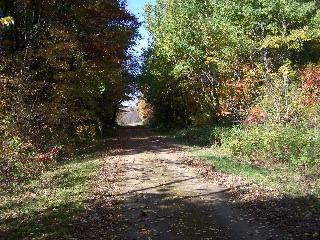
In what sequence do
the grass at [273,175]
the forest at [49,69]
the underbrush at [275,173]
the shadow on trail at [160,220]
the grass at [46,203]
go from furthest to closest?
the forest at [49,69]
the grass at [273,175]
the underbrush at [275,173]
the grass at [46,203]
the shadow on trail at [160,220]

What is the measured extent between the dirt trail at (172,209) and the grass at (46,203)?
0.70m

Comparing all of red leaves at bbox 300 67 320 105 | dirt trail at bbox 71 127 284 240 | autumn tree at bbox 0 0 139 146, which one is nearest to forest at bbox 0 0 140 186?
autumn tree at bbox 0 0 139 146

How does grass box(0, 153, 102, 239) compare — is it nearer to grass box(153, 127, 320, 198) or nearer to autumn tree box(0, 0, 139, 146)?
autumn tree box(0, 0, 139, 146)

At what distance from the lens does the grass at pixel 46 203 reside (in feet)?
20.5

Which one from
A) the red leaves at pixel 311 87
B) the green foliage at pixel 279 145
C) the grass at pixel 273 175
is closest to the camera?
the grass at pixel 273 175

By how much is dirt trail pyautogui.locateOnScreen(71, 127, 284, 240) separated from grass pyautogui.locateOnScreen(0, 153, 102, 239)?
27.6 inches

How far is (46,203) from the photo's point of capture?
8180 mm

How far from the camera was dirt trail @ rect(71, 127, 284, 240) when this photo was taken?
625 cm

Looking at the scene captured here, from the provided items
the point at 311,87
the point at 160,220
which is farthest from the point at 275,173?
the point at 311,87

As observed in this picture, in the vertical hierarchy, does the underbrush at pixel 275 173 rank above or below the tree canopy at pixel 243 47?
below

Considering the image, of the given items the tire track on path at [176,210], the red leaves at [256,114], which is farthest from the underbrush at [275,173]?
the red leaves at [256,114]

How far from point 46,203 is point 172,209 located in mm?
A: 3497

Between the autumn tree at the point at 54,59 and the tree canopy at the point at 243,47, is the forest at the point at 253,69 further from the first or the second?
the autumn tree at the point at 54,59

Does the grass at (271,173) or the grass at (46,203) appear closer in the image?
the grass at (46,203)
